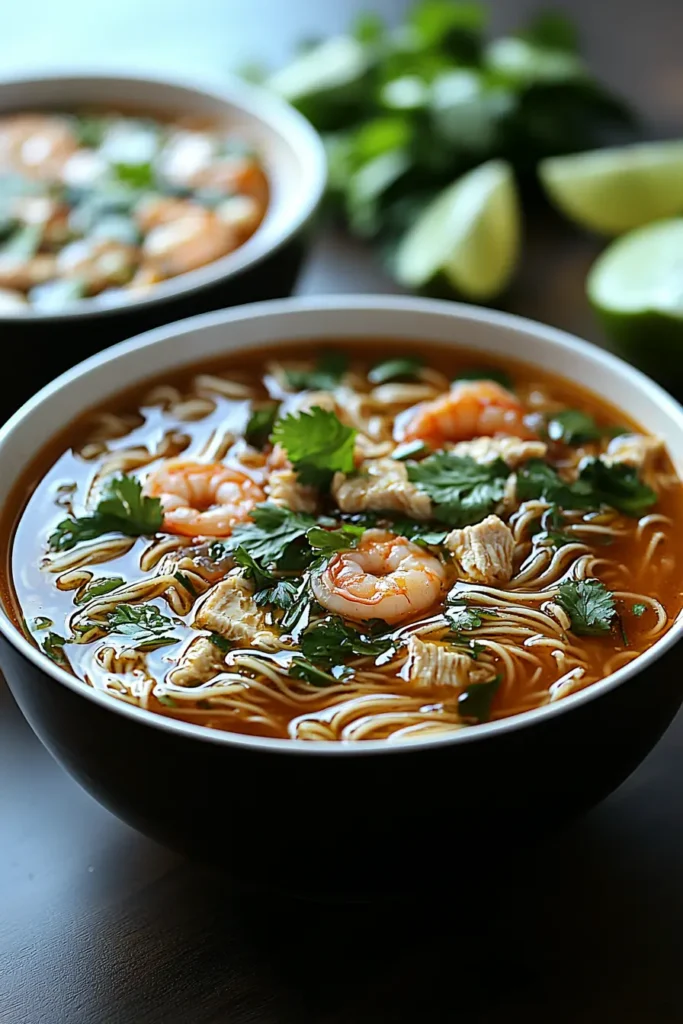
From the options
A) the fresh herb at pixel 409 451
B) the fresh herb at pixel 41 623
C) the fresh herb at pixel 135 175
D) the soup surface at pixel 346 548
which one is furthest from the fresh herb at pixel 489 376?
the fresh herb at pixel 135 175

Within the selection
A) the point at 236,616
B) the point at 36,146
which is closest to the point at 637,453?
the point at 236,616

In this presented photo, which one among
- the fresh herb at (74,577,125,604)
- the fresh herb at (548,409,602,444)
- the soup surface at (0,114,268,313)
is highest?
the fresh herb at (74,577,125,604)

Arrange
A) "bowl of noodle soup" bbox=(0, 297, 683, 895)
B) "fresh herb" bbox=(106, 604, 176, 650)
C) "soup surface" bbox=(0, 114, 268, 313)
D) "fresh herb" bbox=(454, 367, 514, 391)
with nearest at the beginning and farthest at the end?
"bowl of noodle soup" bbox=(0, 297, 683, 895) < "fresh herb" bbox=(106, 604, 176, 650) < "fresh herb" bbox=(454, 367, 514, 391) < "soup surface" bbox=(0, 114, 268, 313)

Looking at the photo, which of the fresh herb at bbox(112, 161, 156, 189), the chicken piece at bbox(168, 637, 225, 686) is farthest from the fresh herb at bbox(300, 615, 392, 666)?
the fresh herb at bbox(112, 161, 156, 189)

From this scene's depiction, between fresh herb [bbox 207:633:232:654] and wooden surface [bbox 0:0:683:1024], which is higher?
fresh herb [bbox 207:633:232:654]

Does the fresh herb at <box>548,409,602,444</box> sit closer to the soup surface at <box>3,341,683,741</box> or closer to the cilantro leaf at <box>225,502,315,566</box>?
the soup surface at <box>3,341,683,741</box>

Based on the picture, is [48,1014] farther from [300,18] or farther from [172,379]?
[300,18]

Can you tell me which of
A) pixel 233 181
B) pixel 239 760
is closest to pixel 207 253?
pixel 233 181

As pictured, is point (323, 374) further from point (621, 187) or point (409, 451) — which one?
point (621, 187)
